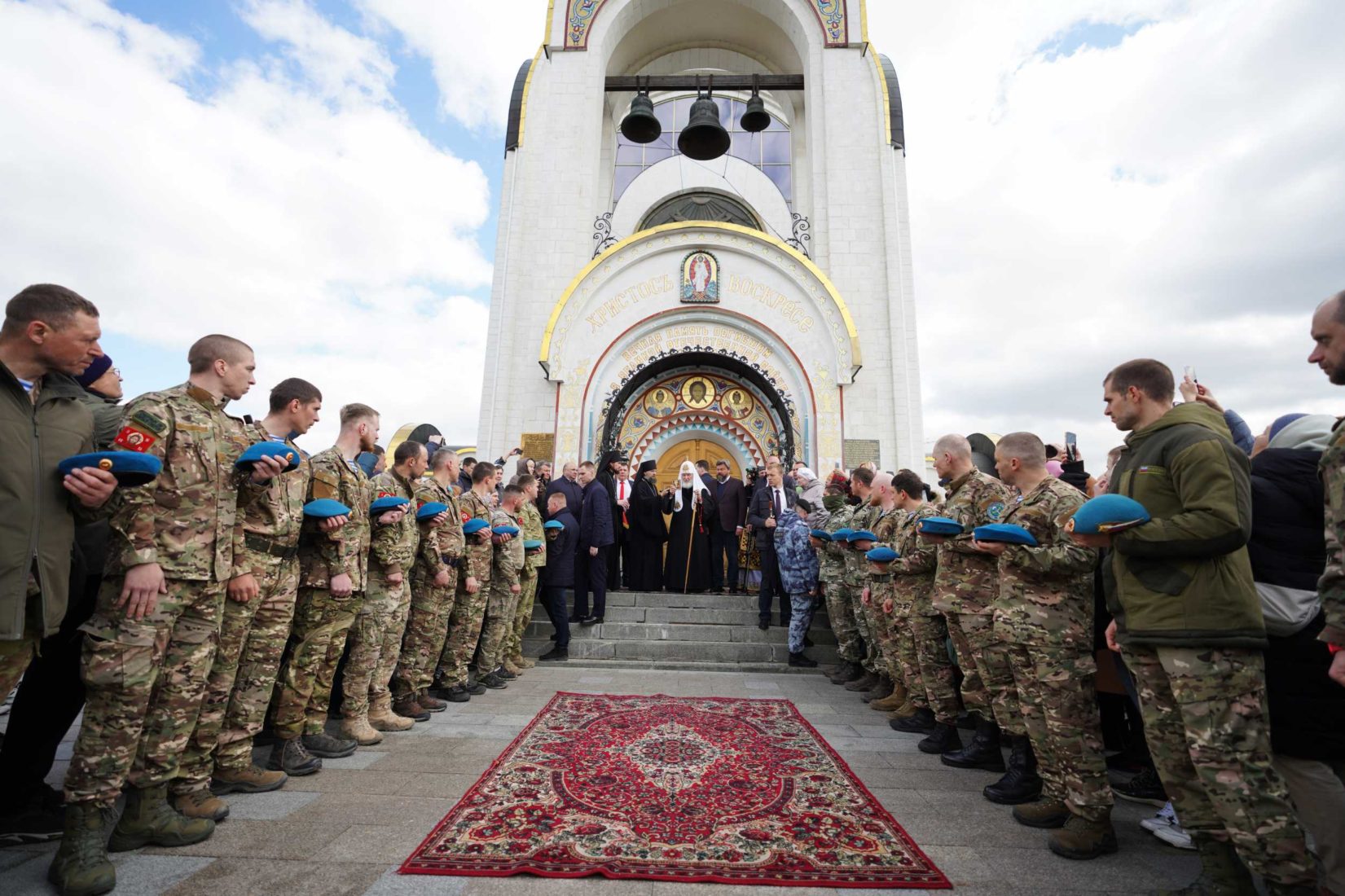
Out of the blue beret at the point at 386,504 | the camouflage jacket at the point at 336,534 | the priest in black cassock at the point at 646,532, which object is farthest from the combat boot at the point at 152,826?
the priest in black cassock at the point at 646,532

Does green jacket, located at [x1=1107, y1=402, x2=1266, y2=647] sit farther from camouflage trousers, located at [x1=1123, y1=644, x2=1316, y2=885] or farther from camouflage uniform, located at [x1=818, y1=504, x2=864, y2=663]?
camouflage uniform, located at [x1=818, y1=504, x2=864, y2=663]

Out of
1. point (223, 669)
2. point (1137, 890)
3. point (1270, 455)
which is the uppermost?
point (1270, 455)

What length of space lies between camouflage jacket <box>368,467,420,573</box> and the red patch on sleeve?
158 centimetres

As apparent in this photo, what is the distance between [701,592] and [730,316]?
4880 mm

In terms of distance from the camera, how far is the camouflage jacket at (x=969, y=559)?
3.74 metres

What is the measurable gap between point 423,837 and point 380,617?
1.82m

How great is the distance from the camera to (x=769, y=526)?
24.9 ft

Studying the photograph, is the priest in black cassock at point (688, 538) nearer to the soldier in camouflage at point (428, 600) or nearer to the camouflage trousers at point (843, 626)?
the camouflage trousers at point (843, 626)

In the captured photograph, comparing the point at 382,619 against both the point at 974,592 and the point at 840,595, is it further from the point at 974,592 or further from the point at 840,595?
the point at 840,595

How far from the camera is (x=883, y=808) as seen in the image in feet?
10.3

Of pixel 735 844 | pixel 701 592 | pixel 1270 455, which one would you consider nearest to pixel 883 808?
pixel 735 844

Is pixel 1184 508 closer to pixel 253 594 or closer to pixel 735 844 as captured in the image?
pixel 735 844

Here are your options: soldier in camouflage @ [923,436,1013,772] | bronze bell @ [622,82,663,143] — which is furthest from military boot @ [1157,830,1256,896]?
bronze bell @ [622,82,663,143]

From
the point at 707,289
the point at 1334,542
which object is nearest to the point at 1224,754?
the point at 1334,542
